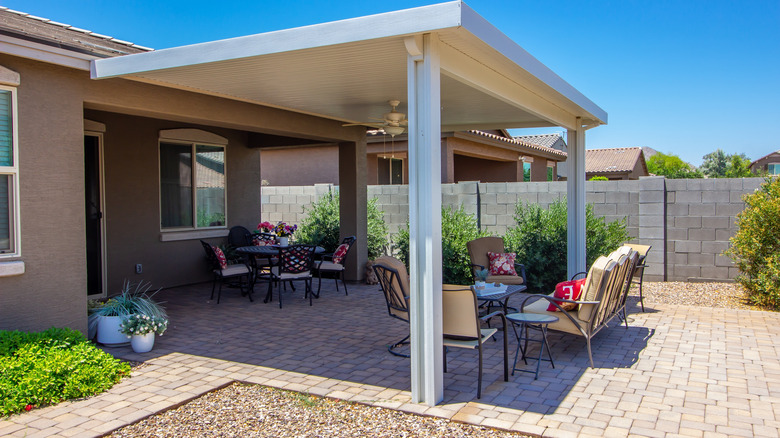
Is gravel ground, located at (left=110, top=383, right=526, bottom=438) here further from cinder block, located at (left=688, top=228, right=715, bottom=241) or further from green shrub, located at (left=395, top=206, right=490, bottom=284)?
cinder block, located at (left=688, top=228, right=715, bottom=241)

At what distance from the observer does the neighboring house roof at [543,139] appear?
26.6 meters

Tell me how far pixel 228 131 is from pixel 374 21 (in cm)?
713

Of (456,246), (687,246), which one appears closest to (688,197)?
(687,246)

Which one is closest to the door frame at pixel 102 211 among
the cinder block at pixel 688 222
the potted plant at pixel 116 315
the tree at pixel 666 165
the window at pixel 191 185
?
the window at pixel 191 185

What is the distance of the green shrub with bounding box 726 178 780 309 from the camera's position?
25.6 feet

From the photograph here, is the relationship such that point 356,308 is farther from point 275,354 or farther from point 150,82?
point 150,82

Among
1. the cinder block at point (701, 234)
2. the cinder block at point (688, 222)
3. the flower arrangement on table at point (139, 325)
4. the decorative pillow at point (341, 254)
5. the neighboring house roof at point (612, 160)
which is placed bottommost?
the flower arrangement on table at point (139, 325)

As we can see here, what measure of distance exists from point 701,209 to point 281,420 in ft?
27.5

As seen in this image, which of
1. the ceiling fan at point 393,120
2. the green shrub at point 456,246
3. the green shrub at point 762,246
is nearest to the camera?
the ceiling fan at point 393,120

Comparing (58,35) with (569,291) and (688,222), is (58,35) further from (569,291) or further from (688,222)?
(688,222)

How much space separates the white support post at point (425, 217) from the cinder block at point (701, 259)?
7139 mm

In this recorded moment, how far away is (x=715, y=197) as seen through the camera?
9.59 meters

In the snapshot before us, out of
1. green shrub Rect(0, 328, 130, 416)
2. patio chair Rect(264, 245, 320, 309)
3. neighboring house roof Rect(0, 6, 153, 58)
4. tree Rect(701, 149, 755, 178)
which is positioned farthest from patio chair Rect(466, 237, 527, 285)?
tree Rect(701, 149, 755, 178)

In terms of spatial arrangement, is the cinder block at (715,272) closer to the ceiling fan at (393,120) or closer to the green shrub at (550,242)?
the green shrub at (550,242)
